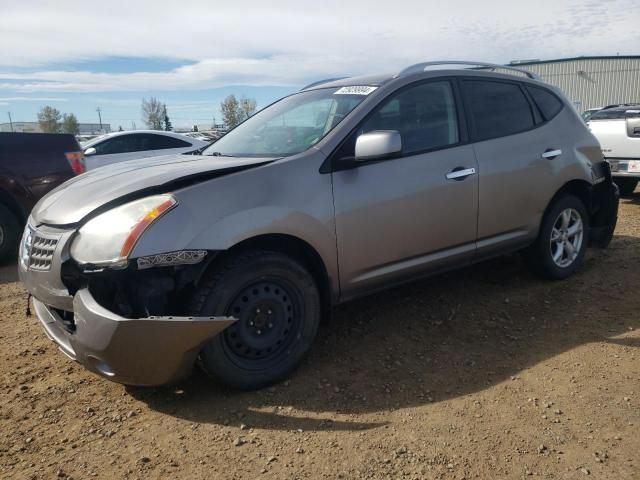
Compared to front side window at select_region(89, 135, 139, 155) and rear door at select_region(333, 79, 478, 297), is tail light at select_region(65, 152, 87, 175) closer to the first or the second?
front side window at select_region(89, 135, 139, 155)

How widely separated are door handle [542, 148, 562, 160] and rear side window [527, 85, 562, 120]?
31 cm

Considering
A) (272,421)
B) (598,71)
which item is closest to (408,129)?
(272,421)

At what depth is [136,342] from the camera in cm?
259

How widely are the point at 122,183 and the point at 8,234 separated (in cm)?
Result: 416

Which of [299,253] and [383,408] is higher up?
[299,253]

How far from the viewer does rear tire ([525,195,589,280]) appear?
4562 mm

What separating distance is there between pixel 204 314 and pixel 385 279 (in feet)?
4.30

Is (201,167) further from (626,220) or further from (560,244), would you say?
(626,220)

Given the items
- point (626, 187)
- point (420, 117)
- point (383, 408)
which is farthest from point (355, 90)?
point (626, 187)

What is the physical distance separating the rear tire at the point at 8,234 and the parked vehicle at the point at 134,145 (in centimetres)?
391

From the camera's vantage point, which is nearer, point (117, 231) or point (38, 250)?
point (117, 231)

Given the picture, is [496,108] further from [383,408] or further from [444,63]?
[383,408]

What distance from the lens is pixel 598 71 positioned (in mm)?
38312

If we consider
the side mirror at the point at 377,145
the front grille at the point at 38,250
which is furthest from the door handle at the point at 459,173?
the front grille at the point at 38,250
